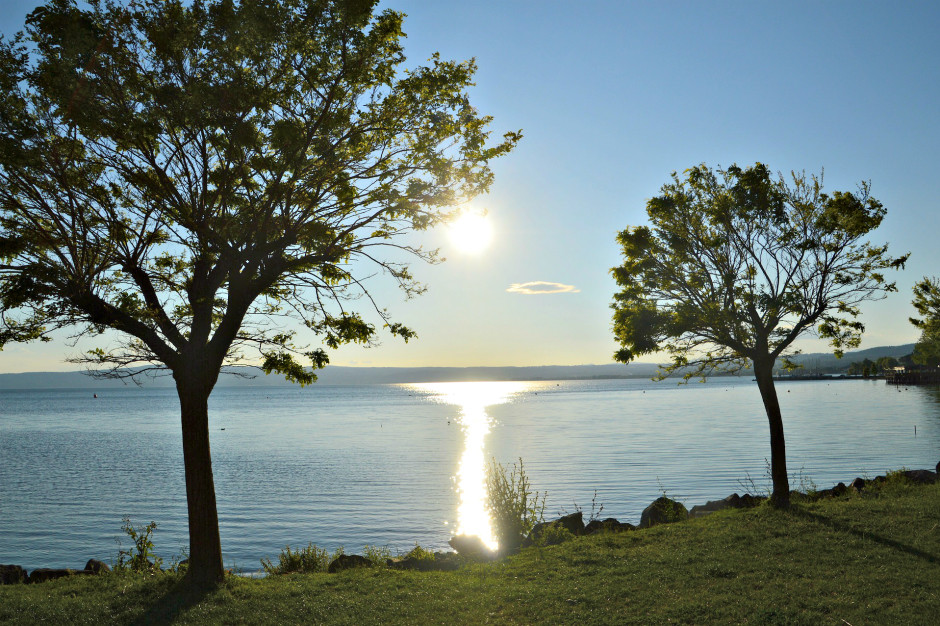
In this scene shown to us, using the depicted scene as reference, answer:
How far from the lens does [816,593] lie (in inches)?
349

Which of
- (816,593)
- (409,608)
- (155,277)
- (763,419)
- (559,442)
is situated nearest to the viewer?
(816,593)

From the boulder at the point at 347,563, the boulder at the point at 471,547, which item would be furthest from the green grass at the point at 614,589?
the boulder at the point at 471,547

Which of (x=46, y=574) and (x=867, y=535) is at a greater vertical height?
(x=867, y=535)

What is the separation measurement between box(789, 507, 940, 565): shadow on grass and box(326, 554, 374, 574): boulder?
9.71 m

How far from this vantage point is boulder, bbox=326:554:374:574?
13164 mm

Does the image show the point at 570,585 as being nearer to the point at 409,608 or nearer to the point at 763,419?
the point at 409,608

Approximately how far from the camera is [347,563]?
44.1 feet

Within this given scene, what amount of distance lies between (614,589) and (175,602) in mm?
6819

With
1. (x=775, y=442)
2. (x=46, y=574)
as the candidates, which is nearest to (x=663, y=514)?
(x=775, y=442)

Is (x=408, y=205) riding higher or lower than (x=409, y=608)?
higher

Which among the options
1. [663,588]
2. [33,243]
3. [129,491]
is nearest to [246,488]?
[129,491]

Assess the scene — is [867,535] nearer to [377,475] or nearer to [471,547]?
[471,547]

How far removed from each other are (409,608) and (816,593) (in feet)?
19.2

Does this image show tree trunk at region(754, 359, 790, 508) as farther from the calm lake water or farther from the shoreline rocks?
the calm lake water
